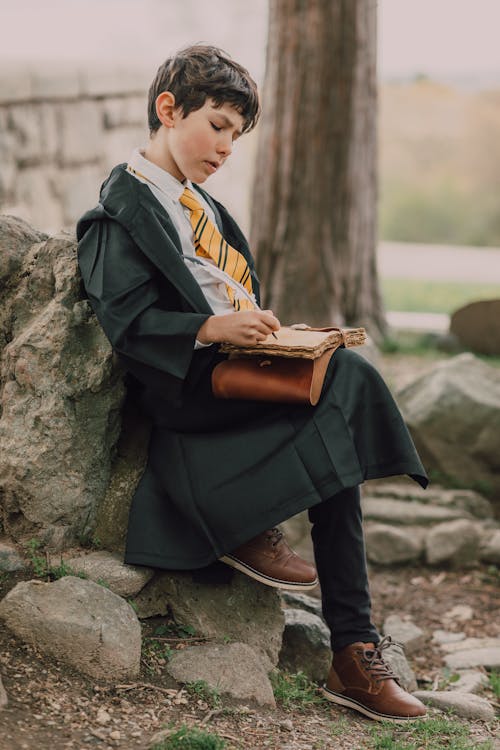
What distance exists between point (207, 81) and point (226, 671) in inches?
64.7

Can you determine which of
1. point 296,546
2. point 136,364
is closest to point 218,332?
point 136,364

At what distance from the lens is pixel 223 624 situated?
303 centimetres

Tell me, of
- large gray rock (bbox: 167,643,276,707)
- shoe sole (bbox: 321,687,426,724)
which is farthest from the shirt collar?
shoe sole (bbox: 321,687,426,724)

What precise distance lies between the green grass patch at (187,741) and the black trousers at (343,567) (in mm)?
A: 656

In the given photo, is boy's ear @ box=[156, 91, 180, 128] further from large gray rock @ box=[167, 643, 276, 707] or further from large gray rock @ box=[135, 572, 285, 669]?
large gray rock @ box=[167, 643, 276, 707]

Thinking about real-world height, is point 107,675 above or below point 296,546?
above

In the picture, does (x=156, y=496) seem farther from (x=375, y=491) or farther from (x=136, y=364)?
(x=375, y=491)

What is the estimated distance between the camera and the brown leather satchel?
109 inches

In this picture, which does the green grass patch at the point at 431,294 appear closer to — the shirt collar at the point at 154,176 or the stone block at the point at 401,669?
the stone block at the point at 401,669

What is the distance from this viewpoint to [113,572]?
2934 millimetres

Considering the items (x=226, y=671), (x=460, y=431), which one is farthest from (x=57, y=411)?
(x=460, y=431)

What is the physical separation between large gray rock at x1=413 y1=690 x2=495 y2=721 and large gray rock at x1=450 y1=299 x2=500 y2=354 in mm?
4134

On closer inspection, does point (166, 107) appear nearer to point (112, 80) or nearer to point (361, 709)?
point (361, 709)

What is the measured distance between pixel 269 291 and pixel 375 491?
1.70 m
